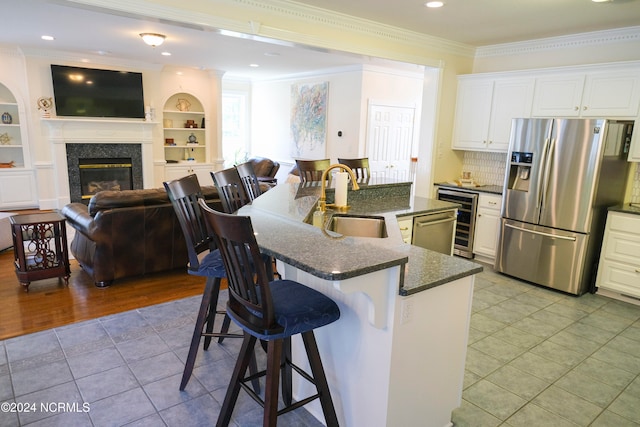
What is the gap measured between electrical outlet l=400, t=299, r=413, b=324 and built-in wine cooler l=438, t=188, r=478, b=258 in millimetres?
3600

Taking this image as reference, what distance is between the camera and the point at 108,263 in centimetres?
377

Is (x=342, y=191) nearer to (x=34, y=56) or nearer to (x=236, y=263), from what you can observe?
(x=236, y=263)

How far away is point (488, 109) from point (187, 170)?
6.10 metres

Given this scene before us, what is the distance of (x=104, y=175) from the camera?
7664 millimetres

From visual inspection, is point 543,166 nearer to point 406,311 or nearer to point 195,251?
point 406,311

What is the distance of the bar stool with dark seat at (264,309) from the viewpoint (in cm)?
145

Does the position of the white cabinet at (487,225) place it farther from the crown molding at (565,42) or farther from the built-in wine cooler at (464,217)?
the crown molding at (565,42)

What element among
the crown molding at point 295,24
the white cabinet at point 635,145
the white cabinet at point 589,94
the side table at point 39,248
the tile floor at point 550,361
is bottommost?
the tile floor at point 550,361

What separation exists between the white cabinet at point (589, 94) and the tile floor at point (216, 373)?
201cm

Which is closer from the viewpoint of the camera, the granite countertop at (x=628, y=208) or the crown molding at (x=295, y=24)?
the crown molding at (x=295, y=24)

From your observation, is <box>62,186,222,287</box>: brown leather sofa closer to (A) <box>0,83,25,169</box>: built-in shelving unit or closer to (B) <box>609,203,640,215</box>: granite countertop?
(B) <box>609,203,640,215</box>: granite countertop

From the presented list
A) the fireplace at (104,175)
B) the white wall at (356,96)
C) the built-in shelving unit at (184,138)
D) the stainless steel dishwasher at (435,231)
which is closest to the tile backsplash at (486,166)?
the stainless steel dishwasher at (435,231)

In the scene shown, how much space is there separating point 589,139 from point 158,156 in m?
7.31

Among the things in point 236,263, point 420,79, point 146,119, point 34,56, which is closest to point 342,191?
point 236,263
